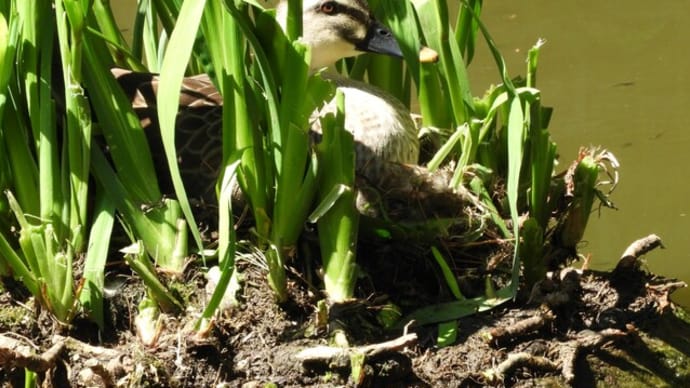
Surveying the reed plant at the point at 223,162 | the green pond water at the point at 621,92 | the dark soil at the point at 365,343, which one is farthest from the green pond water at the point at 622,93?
the reed plant at the point at 223,162

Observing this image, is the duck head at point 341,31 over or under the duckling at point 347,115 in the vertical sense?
over

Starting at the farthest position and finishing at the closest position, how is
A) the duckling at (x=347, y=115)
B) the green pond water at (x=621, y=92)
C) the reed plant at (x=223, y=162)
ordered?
1. the green pond water at (x=621, y=92)
2. the duckling at (x=347, y=115)
3. the reed plant at (x=223, y=162)

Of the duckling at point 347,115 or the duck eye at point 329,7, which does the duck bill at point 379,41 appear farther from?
the duck eye at point 329,7

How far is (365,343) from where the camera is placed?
2699 mm

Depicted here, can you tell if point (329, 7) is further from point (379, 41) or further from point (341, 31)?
point (379, 41)

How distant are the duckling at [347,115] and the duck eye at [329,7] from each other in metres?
0.04

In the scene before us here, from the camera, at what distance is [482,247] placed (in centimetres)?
296

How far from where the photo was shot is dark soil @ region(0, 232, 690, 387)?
8.61ft

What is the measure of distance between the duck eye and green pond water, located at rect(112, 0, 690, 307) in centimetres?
113

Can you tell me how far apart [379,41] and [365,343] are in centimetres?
95

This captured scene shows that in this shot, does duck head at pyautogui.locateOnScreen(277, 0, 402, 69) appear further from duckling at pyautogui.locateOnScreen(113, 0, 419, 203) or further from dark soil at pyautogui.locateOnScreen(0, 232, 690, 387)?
dark soil at pyautogui.locateOnScreen(0, 232, 690, 387)

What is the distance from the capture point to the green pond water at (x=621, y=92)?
13.4 feet

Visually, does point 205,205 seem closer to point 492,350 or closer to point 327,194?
point 327,194

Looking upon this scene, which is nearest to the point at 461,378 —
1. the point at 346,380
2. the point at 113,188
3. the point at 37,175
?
the point at 346,380
